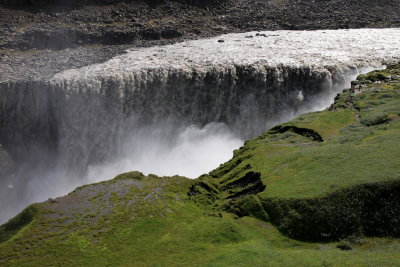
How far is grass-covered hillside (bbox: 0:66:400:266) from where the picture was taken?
50.3 ft

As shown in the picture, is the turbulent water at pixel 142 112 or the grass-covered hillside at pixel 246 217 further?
the turbulent water at pixel 142 112

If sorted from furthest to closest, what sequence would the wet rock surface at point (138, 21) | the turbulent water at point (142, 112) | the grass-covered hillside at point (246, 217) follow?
the wet rock surface at point (138, 21), the turbulent water at point (142, 112), the grass-covered hillside at point (246, 217)

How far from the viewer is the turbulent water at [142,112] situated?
148 feet

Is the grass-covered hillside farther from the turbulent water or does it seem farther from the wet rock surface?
the wet rock surface

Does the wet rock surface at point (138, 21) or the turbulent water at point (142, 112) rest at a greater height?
the wet rock surface at point (138, 21)

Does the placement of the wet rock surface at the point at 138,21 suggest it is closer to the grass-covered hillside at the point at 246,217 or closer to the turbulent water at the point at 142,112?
the turbulent water at the point at 142,112

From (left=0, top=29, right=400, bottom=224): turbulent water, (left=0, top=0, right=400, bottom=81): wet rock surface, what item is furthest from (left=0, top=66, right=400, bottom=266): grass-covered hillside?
(left=0, top=0, right=400, bottom=81): wet rock surface

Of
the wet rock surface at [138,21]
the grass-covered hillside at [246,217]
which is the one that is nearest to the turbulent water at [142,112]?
the wet rock surface at [138,21]

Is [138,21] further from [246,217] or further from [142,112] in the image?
[246,217]

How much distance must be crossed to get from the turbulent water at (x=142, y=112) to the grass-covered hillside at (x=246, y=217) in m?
20.7

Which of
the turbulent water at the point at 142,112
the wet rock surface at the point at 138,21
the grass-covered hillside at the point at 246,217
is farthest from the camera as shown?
the wet rock surface at the point at 138,21

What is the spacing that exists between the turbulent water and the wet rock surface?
12689mm

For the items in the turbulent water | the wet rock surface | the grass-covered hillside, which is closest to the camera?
the grass-covered hillside

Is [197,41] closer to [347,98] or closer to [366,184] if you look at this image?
[347,98]
